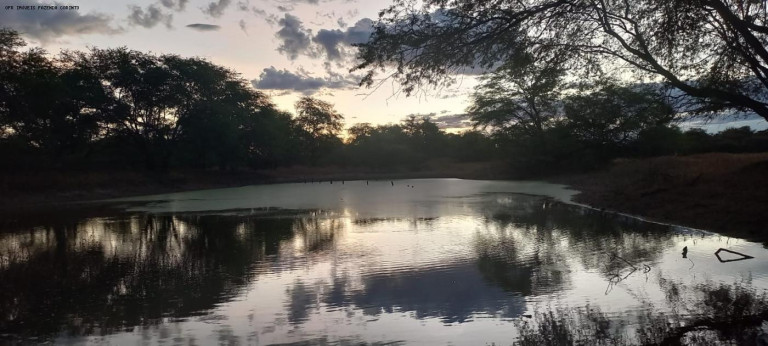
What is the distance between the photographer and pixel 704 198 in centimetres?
1747

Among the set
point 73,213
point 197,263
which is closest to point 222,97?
point 73,213

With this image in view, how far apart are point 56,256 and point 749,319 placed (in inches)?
565

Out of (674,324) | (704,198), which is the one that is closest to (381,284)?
(674,324)

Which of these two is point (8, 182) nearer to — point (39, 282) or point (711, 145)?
point (39, 282)

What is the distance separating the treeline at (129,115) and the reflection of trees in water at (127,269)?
794 inches

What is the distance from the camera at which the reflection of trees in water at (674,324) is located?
631 cm

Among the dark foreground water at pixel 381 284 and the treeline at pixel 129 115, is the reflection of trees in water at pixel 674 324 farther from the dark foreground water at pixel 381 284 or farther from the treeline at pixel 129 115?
the treeline at pixel 129 115

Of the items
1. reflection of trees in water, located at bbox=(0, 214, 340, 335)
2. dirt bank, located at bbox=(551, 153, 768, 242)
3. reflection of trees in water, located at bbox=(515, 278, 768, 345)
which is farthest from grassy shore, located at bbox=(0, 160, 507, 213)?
reflection of trees in water, located at bbox=(515, 278, 768, 345)

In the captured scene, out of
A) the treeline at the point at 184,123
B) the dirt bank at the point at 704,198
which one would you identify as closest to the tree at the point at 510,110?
the treeline at the point at 184,123

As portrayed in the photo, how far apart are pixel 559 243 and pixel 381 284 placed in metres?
6.26

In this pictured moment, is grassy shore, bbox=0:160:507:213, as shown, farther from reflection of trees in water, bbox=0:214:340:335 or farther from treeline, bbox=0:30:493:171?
reflection of trees in water, bbox=0:214:340:335

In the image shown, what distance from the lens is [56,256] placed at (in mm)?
14000

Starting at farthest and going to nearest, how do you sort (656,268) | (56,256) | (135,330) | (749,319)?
(56,256)
(656,268)
(135,330)
(749,319)

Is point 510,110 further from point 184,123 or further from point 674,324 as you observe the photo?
point 674,324
